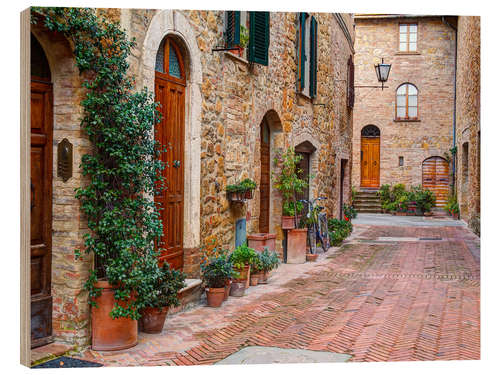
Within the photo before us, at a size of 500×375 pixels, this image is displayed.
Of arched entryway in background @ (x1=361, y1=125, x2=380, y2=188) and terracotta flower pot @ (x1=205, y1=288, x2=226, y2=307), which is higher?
arched entryway in background @ (x1=361, y1=125, x2=380, y2=188)

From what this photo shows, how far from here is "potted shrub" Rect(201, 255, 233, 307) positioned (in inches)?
227

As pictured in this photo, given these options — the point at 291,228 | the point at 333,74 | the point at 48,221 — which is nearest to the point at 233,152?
the point at 291,228

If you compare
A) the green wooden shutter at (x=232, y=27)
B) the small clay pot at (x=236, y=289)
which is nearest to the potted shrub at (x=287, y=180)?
the green wooden shutter at (x=232, y=27)

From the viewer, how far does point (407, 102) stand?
2094 cm

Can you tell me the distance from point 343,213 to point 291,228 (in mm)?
6059

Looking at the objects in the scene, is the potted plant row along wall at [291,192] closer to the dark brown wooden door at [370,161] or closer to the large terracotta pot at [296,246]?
the large terracotta pot at [296,246]

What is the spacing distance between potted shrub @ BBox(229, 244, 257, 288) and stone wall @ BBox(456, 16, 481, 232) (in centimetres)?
735

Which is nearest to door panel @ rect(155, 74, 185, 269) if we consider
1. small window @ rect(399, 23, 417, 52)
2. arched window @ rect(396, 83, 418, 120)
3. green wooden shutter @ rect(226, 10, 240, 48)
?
green wooden shutter @ rect(226, 10, 240, 48)

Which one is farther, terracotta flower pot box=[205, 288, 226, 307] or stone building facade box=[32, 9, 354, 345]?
terracotta flower pot box=[205, 288, 226, 307]

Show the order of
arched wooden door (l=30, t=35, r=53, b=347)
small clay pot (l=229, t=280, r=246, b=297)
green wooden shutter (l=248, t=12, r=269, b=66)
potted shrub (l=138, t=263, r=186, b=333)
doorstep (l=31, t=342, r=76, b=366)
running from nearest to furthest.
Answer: doorstep (l=31, t=342, r=76, b=366)
arched wooden door (l=30, t=35, r=53, b=347)
potted shrub (l=138, t=263, r=186, b=333)
small clay pot (l=229, t=280, r=246, b=297)
green wooden shutter (l=248, t=12, r=269, b=66)

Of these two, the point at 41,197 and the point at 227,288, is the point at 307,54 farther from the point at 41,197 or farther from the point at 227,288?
the point at 41,197

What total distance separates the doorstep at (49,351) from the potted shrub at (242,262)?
252cm

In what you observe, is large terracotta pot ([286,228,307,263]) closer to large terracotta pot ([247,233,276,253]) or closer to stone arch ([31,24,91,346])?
large terracotta pot ([247,233,276,253])

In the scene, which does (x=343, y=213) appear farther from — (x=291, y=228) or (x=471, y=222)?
(x=291, y=228)
